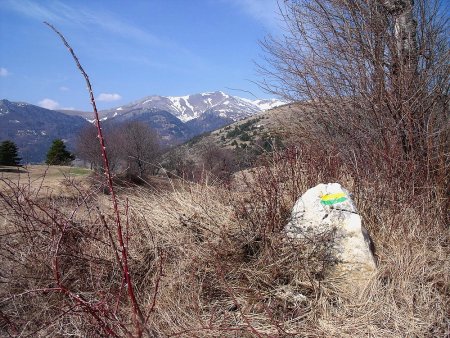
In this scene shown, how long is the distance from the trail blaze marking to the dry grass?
370mm

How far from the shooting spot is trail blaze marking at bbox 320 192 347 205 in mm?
3135

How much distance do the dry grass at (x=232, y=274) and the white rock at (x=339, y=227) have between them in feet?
0.34

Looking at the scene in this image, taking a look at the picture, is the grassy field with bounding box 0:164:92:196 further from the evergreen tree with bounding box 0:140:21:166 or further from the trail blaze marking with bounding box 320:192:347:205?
the evergreen tree with bounding box 0:140:21:166

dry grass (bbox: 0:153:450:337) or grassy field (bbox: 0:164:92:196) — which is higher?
grassy field (bbox: 0:164:92:196)

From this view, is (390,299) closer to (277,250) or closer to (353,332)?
(353,332)

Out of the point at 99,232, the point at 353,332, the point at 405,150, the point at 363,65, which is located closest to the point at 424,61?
the point at 363,65

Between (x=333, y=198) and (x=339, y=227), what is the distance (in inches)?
11.7

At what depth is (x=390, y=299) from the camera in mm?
2457

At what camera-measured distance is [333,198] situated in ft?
10.4

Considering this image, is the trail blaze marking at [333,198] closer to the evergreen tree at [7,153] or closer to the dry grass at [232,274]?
the dry grass at [232,274]

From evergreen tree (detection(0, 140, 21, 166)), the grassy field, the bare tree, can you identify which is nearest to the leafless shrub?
the bare tree

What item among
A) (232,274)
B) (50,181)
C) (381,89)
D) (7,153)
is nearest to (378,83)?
(381,89)

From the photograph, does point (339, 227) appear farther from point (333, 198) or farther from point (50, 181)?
point (50, 181)

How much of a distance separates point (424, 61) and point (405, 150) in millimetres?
1687
